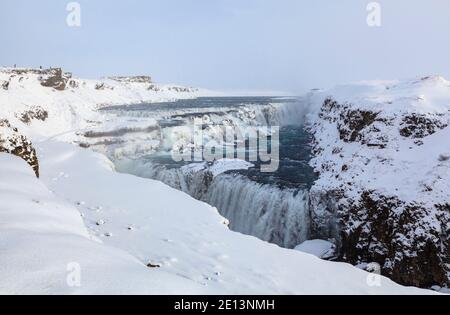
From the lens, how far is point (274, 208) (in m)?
16.3

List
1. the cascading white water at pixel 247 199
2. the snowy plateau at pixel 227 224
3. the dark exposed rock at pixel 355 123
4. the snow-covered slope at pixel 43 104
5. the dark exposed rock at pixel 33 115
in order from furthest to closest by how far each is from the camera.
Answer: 1. the snow-covered slope at pixel 43 104
2. the dark exposed rock at pixel 33 115
3. the dark exposed rock at pixel 355 123
4. the cascading white water at pixel 247 199
5. the snowy plateau at pixel 227 224

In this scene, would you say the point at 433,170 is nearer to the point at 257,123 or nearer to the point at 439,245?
the point at 439,245

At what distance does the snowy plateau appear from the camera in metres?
4.00

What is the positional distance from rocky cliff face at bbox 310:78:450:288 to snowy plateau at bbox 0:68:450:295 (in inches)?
1.4

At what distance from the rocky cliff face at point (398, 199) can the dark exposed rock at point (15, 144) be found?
35.4 feet

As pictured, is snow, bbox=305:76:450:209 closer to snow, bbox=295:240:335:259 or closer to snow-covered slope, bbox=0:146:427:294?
snow, bbox=295:240:335:259

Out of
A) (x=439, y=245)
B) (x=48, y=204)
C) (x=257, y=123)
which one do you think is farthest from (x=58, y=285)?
(x=257, y=123)

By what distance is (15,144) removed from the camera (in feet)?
33.2

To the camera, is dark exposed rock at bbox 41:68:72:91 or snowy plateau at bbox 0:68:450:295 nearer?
snowy plateau at bbox 0:68:450:295

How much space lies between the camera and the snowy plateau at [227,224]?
400 centimetres

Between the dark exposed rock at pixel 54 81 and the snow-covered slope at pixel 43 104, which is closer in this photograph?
the snow-covered slope at pixel 43 104

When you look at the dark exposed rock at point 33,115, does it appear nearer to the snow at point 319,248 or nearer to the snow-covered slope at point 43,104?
the snow-covered slope at point 43,104

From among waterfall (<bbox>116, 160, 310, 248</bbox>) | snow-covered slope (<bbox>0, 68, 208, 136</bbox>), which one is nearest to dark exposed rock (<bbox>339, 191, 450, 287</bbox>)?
waterfall (<bbox>116, 160, 310, 248</bbox>)

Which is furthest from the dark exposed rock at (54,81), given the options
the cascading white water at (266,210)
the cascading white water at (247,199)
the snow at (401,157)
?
the snow at (401,157)
